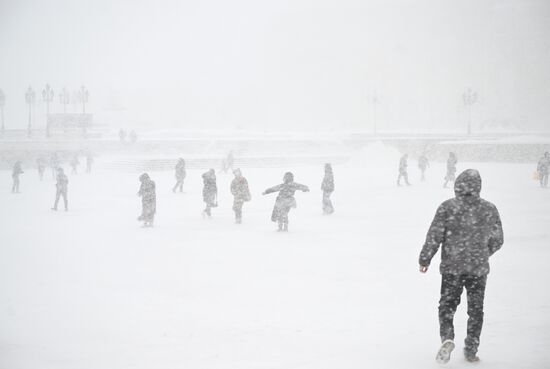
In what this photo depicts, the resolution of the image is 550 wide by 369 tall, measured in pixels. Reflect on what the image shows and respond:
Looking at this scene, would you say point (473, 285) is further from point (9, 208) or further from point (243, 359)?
point (9, 208)

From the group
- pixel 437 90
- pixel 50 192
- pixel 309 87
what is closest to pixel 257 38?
pixel 309 87

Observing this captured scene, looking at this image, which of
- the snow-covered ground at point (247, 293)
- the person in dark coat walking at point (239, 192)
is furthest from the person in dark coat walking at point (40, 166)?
the person in dark coat walking at point (239, 192)

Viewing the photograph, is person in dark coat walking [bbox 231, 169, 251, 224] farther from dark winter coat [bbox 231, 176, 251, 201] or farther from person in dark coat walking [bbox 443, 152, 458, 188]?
person in dark coat walking [bbox 443, 152, 458, 188]

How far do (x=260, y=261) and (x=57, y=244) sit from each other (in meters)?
5.07

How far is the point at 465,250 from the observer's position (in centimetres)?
447

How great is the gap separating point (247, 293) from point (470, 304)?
3539 mm

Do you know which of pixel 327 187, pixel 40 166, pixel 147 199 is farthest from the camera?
pixel 40 166

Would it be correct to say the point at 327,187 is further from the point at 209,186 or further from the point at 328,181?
the point at 209,186

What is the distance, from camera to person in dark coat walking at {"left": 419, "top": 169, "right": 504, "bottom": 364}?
14.6ft

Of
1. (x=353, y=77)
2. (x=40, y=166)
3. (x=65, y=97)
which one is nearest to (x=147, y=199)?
(x=40, y=166)

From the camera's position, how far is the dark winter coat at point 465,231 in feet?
14.6

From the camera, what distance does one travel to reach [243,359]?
187 inches

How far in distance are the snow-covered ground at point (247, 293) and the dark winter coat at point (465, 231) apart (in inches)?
37.5

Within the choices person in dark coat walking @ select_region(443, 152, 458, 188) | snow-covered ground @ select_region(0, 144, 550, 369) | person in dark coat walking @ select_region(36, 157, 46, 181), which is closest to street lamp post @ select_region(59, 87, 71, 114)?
person in dark coat walking @ select_region(36, 157, 46, 181)
